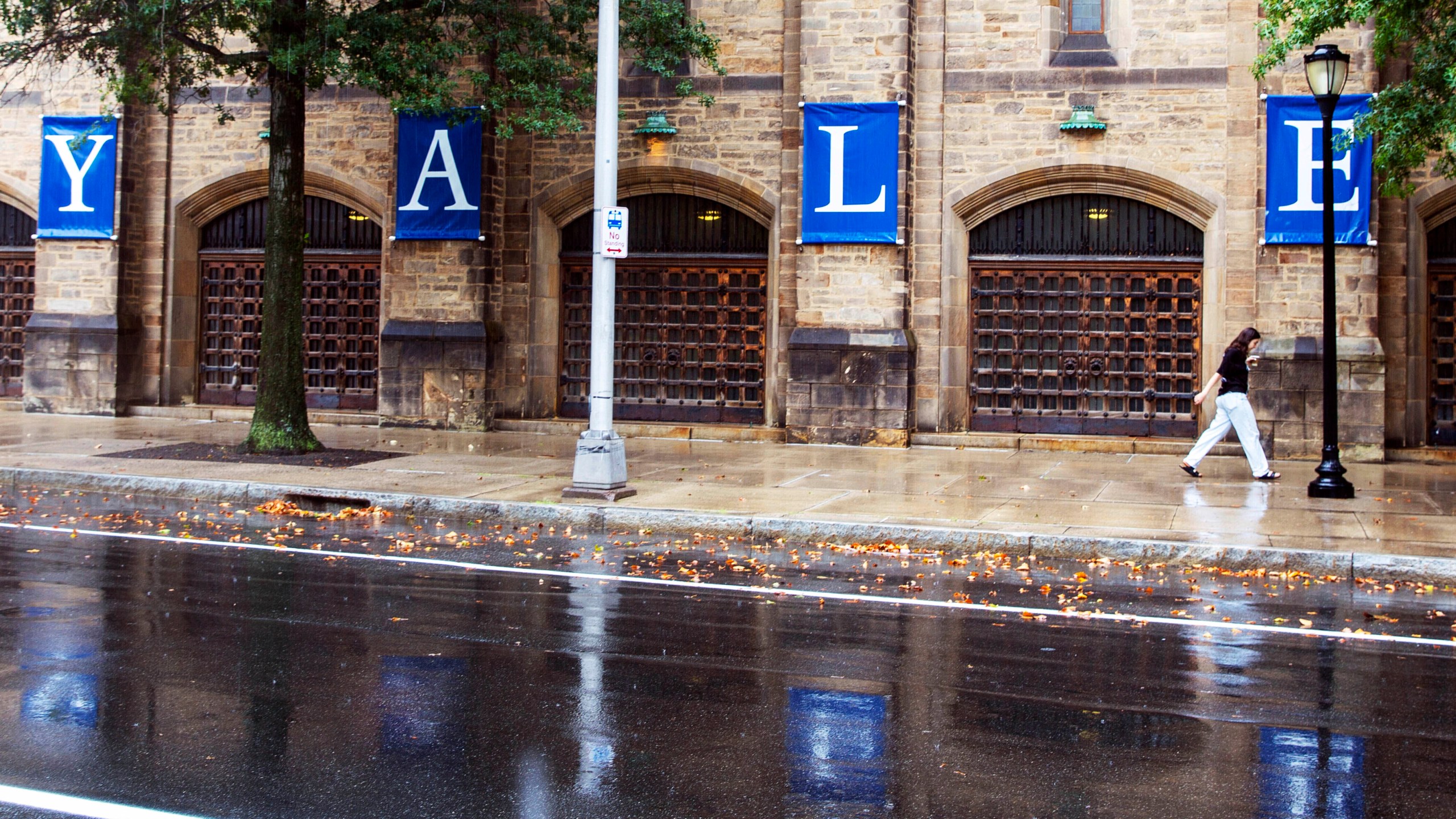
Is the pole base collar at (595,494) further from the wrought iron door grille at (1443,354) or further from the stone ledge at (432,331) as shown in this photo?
the wrought iron door grille at (1443,354)

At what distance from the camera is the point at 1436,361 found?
685 inches

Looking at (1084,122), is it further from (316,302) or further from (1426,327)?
(316,302)

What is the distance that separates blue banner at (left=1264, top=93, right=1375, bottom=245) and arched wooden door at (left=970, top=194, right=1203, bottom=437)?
129 cm

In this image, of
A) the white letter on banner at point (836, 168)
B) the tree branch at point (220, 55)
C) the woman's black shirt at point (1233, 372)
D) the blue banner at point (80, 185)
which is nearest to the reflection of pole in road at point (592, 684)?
the woman's black shirt at point (1233, 372)

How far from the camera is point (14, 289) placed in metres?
22.0

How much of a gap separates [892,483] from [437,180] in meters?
8.92

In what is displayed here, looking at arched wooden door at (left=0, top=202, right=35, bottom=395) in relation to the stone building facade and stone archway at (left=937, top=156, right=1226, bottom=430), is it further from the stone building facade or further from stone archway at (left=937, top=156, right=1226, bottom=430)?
stone archway at (left=937, top=156, right=1226, bottom=430)

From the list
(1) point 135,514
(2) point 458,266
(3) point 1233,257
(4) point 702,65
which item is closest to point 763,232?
(4) point 702,65

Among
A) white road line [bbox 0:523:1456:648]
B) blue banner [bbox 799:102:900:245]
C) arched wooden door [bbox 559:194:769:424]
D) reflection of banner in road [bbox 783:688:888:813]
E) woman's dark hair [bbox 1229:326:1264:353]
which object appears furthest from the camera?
arched wooden door [bbox 559:194:769:424]

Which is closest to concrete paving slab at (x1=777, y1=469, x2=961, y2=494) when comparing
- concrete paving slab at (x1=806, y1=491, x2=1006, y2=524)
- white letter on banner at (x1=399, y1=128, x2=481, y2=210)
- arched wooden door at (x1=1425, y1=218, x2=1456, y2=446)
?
concrete paving slab at (x1=806, y1=491, x2=1006, y2=524)

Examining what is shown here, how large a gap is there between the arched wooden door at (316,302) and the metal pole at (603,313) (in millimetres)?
8831

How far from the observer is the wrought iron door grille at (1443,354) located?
682 inches

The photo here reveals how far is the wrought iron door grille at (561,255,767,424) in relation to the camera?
19.1m

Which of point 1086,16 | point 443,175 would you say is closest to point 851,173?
point 1086,16
